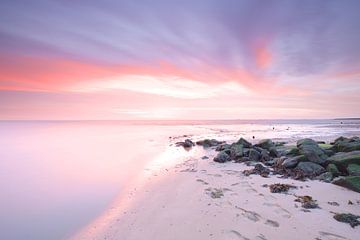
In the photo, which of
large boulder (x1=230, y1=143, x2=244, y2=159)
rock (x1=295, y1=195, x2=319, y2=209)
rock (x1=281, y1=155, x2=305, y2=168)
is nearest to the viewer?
rock (x1=295, y1=195, x2=319, y2=209)

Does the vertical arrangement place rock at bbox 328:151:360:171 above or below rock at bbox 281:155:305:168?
above

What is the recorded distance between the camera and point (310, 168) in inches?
489

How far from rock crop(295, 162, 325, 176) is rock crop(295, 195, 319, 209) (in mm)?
3612

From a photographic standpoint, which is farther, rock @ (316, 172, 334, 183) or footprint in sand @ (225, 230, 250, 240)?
rock @ (316, 172, 334, 183)

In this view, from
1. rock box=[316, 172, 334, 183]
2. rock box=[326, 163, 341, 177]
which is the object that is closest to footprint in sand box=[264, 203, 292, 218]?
rock box=[316, 172, 334, 183]

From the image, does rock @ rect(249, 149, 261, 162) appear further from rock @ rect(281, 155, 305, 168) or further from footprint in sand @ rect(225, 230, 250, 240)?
footprint in sand @ rect(225, 230, 250, 240)

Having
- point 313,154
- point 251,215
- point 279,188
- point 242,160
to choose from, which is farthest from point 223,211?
point 242,160

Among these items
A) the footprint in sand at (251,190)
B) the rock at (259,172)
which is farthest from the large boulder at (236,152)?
the footprint in sand at (251,190)

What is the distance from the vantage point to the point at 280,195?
359 inches

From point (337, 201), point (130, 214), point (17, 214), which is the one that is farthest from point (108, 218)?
point (337, 201)

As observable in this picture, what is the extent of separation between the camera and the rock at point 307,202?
7883 millimetres

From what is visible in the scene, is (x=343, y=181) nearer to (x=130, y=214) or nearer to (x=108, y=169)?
(x=130, y=214)

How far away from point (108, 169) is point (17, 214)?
6.66m

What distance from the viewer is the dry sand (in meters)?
6.24
